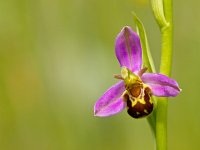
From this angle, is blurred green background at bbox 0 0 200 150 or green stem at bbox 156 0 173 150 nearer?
green stem at bbox 156 0 173 150

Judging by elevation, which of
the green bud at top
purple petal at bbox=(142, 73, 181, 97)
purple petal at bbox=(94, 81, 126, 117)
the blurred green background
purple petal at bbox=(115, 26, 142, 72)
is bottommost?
the blurred green background

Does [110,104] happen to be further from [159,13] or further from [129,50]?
[159,13]

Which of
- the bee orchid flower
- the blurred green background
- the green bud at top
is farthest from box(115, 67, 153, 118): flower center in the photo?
the blurred green background

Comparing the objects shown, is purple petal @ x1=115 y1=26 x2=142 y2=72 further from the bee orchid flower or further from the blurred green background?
the blurred green background

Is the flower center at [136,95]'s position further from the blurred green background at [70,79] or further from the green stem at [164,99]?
the blurred green background at [70,79]

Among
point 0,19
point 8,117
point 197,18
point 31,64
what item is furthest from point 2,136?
point 197,18

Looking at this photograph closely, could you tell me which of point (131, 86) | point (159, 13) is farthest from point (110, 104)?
point (159, 13)

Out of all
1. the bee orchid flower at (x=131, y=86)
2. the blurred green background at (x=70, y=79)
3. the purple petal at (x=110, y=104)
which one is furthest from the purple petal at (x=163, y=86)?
the blurred green background at (x=70, y=79)
